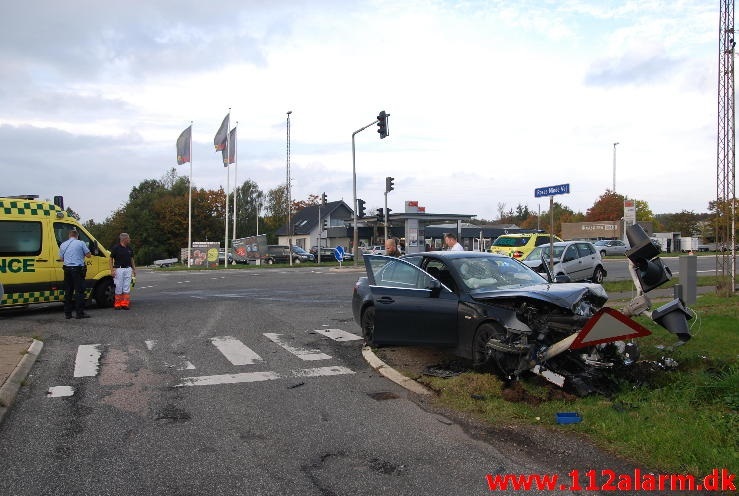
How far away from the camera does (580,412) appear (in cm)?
A: 547

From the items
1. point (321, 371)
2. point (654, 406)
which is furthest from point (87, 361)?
point (654, 406)

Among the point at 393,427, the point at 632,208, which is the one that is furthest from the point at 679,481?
the point at 632,208

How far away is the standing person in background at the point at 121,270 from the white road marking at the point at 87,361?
426cm

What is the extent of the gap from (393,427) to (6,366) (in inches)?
190

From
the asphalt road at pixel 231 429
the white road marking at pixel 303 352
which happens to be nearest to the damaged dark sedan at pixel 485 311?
the white road marking at pixel 303 352

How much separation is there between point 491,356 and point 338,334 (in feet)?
14.7

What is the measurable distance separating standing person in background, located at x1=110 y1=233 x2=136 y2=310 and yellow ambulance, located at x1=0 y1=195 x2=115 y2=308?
420mm

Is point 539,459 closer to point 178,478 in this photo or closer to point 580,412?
point 580,412

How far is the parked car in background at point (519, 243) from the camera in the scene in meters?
21.9

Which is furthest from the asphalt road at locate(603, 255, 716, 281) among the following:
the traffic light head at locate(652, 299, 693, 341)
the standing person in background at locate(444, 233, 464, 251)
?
the traffic light head at locate(652, 299, 693, 341)

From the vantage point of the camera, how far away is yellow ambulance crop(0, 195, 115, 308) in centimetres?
1195

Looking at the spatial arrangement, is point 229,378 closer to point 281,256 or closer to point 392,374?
point 392,374

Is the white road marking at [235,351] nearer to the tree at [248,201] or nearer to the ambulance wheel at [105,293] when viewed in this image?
the ambulance wheel at [105,293]

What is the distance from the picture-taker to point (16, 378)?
6.79m
